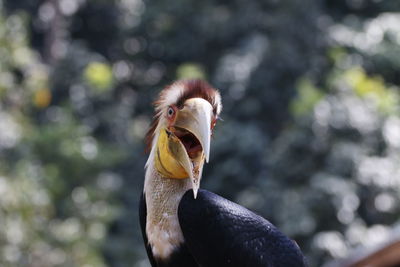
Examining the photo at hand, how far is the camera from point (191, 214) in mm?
2869

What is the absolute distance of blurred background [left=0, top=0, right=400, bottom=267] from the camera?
8352 mm

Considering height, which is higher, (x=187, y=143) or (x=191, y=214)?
(x=187, y=143)

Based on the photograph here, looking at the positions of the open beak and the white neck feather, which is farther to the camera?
the white neck feather

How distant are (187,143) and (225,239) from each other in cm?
34

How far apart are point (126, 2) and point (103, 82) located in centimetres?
247

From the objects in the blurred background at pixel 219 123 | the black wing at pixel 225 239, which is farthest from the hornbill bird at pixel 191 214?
the blurred background at pixel 219 123

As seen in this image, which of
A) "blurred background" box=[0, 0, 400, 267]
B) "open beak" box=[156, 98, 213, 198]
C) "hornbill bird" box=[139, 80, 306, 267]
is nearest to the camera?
"open beak" box=[156, 98, 213, 198]

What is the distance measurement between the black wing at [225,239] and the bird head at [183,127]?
0.26 feet

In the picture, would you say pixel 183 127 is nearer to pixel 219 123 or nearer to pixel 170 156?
pixel 170 156

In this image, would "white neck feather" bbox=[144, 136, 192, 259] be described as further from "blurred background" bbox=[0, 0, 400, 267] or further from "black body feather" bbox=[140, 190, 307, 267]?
"blurred background" bbox=[0, 0, 400, 267]

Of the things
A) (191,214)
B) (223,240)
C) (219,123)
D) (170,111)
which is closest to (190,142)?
(170,111)

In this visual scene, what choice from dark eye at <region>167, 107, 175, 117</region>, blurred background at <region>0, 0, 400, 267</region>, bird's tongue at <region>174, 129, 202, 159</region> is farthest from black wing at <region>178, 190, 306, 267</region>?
blurred background at <region>0, 0, 400, 267</region>

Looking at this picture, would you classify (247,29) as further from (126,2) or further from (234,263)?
(234,263)

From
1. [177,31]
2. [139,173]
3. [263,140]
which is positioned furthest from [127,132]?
[263,140]
